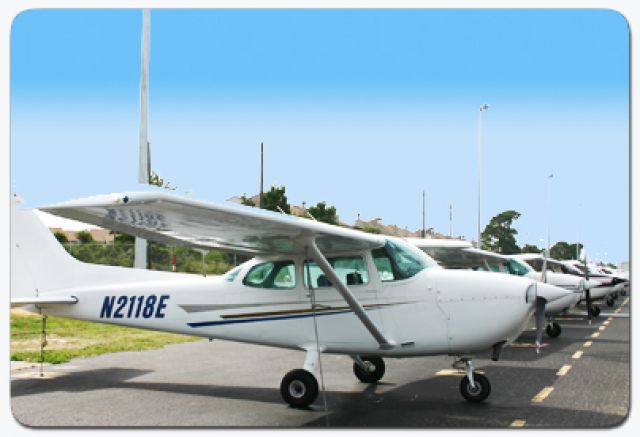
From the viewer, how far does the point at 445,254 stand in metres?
16.4

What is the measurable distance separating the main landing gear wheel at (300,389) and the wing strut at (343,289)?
91 centimetres

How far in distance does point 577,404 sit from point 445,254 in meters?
8.33

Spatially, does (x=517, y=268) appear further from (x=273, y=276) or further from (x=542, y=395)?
(x=273, y=276)

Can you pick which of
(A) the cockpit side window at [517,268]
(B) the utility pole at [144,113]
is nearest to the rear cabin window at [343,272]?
(B) the utility pole at [144,113]

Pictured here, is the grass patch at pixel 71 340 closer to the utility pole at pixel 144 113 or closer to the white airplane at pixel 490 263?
the utility pole at pixel 144 113

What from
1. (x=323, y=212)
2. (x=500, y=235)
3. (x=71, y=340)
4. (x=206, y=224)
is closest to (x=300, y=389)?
(x=206, y=224)

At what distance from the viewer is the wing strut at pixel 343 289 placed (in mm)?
7941

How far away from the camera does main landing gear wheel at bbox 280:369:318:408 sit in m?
8.05

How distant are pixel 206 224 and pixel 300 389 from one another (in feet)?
7.68

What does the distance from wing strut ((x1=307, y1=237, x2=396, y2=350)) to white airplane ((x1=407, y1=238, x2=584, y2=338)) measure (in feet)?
19.5

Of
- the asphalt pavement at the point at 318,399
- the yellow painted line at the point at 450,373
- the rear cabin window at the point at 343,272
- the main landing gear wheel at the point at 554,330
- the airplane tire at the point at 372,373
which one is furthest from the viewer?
the main landing gear wheel at the point at 554,330

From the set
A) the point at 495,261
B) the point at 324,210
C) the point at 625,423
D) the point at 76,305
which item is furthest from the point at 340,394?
the point at 324,210

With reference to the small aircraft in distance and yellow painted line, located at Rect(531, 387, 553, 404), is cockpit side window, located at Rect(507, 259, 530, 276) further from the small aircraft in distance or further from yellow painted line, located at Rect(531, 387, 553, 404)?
the small aircraft in distance

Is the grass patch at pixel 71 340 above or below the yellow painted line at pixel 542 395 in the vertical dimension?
below
